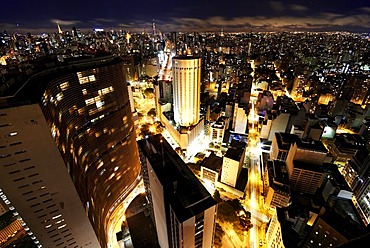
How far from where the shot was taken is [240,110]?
6194 cm

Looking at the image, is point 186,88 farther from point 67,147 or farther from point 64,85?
point 67,147

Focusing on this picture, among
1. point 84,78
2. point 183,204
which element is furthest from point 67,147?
point 183,204

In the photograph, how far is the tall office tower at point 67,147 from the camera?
15.9m

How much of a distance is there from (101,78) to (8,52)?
97.8 metres

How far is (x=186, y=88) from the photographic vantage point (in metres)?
59.7

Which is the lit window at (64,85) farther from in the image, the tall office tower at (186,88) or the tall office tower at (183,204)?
the tall office tower at (186,88)

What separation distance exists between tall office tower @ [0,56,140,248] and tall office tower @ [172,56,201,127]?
26954 mm

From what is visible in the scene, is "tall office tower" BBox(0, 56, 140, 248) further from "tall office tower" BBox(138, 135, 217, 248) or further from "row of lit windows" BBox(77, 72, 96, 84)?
"tall office tower" BBox(138, 135, 217, 248)

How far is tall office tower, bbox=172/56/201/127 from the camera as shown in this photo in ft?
185

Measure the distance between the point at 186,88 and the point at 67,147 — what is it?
43.7m

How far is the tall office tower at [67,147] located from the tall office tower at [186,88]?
88.4 ft

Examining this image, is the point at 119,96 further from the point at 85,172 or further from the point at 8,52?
the point at 8,52

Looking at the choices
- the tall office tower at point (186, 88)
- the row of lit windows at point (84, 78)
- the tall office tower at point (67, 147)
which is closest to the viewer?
the tall office tower at point (67, 147)

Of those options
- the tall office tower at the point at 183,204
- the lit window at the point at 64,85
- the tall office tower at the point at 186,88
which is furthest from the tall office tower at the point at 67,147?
the tall office tower at the point at 186,88
